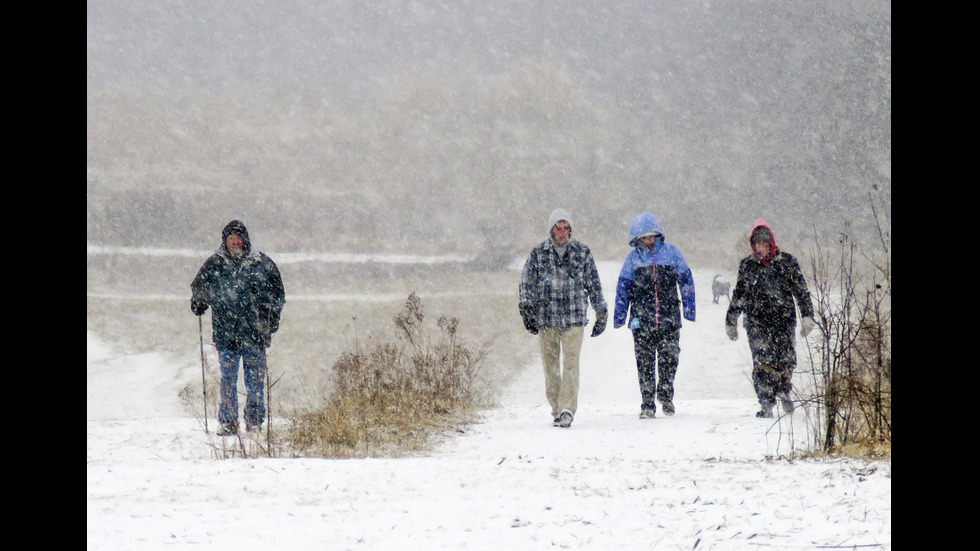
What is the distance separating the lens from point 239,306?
25.7 ft

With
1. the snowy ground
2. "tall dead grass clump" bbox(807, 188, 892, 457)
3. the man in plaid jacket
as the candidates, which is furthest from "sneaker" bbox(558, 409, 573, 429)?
"tall dead grass clump" bbox(807, 188, 892, 457)

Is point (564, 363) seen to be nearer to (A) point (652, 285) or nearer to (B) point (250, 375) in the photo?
(A) point (652, 285)

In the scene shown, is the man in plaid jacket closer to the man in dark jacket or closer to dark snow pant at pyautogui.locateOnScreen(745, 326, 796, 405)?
dark snow pant at pyautogui.locateOnScreen(745, 326, 796, 405)

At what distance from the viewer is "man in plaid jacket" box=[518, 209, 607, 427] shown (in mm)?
8031

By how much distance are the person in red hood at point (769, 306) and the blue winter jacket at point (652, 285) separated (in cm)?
56

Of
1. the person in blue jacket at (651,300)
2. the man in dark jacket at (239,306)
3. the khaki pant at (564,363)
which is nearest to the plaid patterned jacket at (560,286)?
the khaki pant at (564,363)

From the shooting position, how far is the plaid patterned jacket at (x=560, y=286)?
316 inches

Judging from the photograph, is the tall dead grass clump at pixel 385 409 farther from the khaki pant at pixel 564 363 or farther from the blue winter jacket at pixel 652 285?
the blue winter jacket at pixel 652 285

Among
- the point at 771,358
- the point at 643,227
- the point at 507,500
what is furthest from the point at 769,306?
the point at 507,500

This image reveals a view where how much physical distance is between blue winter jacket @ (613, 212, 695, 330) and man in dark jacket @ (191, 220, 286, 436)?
3.48 m

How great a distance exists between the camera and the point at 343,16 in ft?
357

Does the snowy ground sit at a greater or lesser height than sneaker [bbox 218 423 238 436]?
greater
